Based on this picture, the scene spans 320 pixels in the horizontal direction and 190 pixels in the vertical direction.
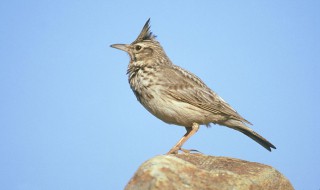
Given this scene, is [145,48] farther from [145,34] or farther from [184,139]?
[184,139]

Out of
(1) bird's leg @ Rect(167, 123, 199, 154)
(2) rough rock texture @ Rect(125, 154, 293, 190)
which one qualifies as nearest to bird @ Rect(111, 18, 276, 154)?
(1) bird's leg @ Rect(167, 123, 199, 154)

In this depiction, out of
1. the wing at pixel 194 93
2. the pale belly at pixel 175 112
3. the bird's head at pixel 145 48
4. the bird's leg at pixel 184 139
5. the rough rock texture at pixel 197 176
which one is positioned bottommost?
the rough rock texture at pixel 197 176

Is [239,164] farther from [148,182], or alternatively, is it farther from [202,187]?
[148,182]

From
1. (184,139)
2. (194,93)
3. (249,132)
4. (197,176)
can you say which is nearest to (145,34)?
(194,93)

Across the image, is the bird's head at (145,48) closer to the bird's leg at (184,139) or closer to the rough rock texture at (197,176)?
the bird's leg at (184,139)

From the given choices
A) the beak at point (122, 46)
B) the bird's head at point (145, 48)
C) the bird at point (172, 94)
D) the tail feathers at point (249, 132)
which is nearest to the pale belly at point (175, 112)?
the bird at point (172, 94)

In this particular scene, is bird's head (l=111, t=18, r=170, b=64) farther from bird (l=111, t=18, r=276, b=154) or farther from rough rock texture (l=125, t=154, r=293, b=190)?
rough rock texture (l=125, t=154, r=293, b=190)

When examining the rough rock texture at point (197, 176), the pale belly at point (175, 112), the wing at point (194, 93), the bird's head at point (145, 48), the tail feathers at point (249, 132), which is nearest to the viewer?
the rough rock texture at point (197, 176)

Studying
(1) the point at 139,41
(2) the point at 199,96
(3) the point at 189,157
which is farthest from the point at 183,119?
(1) the point at 139,41

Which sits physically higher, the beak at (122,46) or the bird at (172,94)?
the beak at (122,46)
